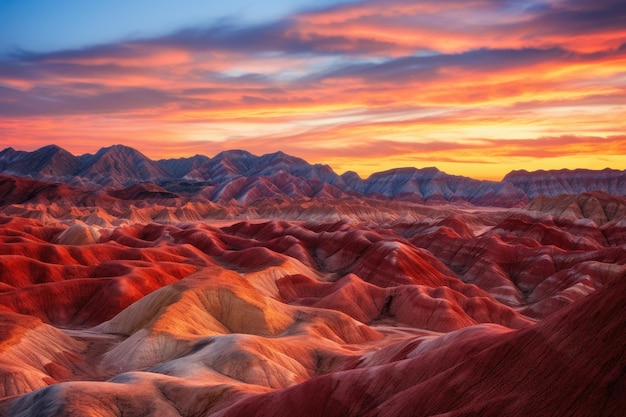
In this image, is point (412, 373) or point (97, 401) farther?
point (97, 401)

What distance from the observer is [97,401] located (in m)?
38.4

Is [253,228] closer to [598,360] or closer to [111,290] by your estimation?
[111,290]

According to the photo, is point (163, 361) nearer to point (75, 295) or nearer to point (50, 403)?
point (50, 403)

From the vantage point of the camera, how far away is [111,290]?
281 feet

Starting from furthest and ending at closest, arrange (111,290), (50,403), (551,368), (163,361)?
(111,290) → (163,361) → (50,403) → (551,368)

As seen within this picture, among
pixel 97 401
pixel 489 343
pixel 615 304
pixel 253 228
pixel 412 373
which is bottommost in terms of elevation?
pixel 253 228

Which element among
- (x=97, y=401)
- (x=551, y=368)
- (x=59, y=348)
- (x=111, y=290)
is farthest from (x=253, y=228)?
(x=551, y=368)

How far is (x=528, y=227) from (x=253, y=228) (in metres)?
78.1

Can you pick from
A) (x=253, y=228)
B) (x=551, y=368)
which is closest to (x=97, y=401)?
(x=551, y=368)

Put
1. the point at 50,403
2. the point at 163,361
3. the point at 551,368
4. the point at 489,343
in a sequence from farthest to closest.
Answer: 1. the point at 163,361
2. the point at 50,403
3. the point at 489,343
4. the point at 551,368

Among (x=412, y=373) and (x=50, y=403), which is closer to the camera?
(x=412, y=373)

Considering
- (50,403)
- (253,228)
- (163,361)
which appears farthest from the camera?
(253,228)

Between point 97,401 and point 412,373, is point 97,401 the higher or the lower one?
the lower one

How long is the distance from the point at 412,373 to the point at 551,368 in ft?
34.3
